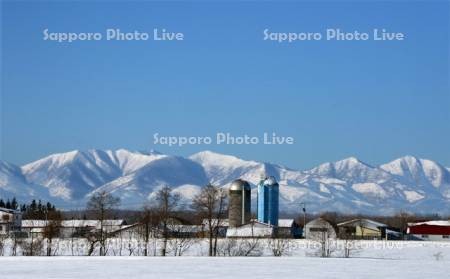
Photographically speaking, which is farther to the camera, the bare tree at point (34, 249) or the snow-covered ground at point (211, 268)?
the bare tree at point (34, 249)

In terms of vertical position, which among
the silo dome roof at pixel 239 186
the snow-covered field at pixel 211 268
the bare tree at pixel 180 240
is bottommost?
the snow-covered field at pixel 211 268

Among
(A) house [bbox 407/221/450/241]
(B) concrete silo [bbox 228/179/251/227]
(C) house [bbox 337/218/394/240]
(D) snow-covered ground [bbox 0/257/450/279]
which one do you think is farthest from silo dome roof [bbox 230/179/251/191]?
(D) snow-covered ground [bbox 0/257/450/279]

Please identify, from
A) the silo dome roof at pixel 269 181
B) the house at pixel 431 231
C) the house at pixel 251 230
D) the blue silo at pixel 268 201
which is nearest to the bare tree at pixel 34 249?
the house at pixel 251 230

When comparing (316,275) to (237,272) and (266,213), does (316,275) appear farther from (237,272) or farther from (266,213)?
(266,213)

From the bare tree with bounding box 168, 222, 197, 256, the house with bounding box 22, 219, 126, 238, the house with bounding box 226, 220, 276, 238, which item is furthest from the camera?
the house with bounding box 226, 220, 276, 238

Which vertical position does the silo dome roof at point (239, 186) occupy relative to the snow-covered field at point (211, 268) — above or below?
above

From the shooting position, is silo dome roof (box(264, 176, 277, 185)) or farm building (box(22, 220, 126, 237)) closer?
farm building (box(22, 220, 126, 237))

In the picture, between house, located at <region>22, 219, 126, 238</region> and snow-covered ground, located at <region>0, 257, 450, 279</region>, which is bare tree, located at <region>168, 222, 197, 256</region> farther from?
snow-covered ground, located at <region>0, 257, 450, 279</region>

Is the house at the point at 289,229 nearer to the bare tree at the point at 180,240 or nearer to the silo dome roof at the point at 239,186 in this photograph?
the silo dome roof at the point at 239,186
